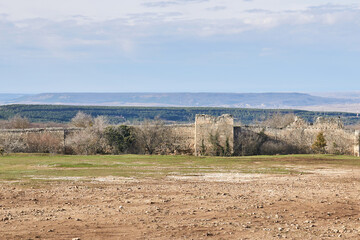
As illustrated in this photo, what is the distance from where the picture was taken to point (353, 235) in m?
11.2

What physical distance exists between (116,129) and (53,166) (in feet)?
59.1

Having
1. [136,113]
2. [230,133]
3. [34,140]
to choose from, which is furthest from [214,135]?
[136,113]

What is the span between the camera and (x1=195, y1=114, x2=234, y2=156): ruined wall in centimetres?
4259

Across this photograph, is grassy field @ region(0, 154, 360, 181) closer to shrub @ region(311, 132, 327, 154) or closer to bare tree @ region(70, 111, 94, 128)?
shrub @ region(311, 132, 327, 154)

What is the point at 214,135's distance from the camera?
4288cm

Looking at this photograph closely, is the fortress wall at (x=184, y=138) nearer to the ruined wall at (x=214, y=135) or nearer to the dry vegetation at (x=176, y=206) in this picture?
the ruined wall at (x=214, y=135)

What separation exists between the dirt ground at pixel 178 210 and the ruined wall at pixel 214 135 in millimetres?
23270

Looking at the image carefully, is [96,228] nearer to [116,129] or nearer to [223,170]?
[223,170]

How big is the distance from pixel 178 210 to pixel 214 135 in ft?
97.1

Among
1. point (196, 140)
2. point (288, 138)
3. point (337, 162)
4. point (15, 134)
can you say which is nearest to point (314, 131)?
point (288, 138)

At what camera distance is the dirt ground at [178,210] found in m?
11.4

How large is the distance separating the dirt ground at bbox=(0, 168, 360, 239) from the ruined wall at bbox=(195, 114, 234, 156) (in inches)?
916

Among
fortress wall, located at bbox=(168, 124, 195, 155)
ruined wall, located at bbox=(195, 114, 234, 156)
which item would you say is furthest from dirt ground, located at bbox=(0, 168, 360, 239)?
fortress wall, located at bbox=(168, 124, 195, 155)

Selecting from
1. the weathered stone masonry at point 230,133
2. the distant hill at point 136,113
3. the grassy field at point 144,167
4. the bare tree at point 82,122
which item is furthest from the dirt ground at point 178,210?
the distant hill at point 136,113
